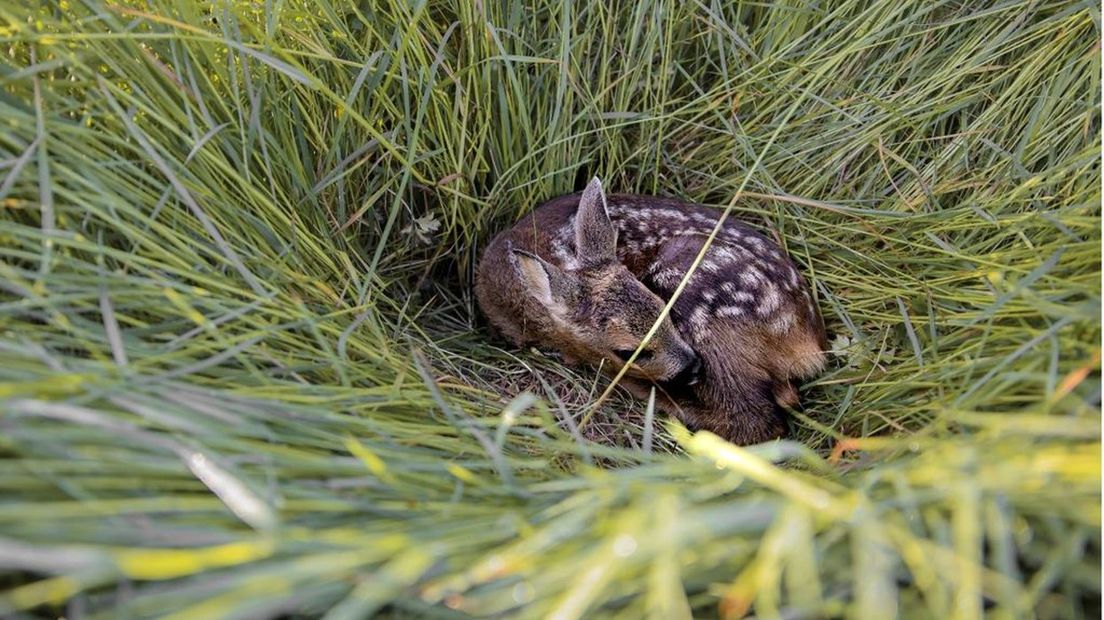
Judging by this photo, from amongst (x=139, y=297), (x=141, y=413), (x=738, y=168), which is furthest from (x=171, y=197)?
(x=738, y=168)

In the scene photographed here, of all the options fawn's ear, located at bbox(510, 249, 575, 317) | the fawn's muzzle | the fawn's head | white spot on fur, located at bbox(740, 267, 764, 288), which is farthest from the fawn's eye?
white spot on fur, located at bbox(740, 267, 764, 288)

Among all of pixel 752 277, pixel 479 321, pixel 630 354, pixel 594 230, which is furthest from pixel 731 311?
pixel 479 321

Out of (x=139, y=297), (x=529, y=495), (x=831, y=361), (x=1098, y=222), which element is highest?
(x=139, y=297)

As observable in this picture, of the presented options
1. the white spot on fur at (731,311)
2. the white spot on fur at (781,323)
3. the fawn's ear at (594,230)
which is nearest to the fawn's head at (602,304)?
the fawn's ear at (594,230)

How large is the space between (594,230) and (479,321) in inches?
23.9

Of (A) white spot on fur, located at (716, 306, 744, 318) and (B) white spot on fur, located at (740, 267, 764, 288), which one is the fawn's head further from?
(B) white spot on fur, located at (740, 267, 764, 288)

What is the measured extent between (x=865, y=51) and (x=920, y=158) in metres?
0.43

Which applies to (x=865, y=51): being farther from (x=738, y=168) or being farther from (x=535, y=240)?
(x=535, y=240)

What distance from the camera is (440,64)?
2.61 metres

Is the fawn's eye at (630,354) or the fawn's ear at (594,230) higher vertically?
the fawn's ear at (594,230)

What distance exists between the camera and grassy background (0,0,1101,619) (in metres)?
1.26

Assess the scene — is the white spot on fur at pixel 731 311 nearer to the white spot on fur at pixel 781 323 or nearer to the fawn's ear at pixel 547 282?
the white spot on fur at pixel 781 323

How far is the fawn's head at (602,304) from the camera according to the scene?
105 inches

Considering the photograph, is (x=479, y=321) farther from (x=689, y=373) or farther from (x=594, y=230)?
(x=689, y=373)
